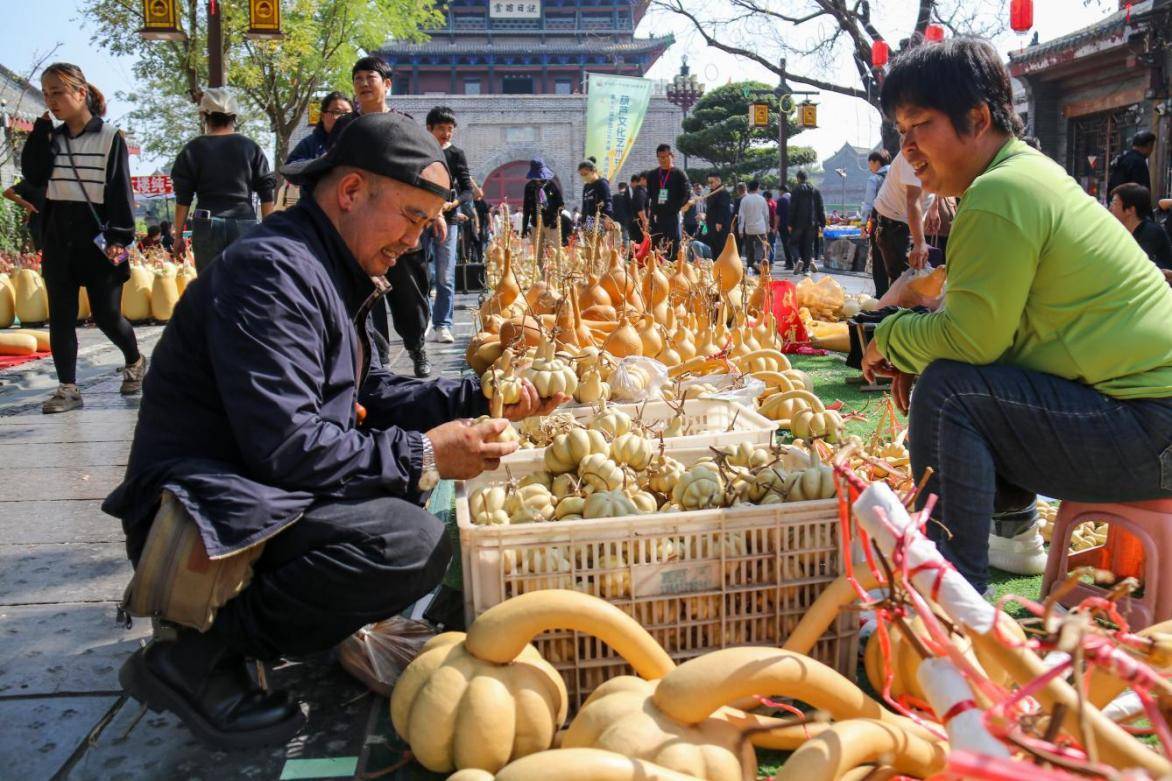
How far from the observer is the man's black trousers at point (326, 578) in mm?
2004

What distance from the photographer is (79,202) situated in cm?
547

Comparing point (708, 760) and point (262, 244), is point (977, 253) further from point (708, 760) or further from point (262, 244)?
point (262, 244)

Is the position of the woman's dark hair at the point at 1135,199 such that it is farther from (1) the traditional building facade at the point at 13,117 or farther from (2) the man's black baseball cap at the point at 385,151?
(1) the traditional building facade at the point at 13,117

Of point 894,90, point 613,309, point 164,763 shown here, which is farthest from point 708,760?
point 613,309

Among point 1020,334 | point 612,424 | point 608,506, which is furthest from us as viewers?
point 612,424

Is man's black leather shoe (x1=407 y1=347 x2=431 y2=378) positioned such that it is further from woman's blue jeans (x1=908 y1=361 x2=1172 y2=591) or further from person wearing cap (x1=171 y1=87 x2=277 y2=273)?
woman's blue jeans (x1=908 y1=361 x2=1172 y2=591)

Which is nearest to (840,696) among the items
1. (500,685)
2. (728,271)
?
(500,685)

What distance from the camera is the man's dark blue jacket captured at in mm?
1877

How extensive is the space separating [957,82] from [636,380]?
2.19 m

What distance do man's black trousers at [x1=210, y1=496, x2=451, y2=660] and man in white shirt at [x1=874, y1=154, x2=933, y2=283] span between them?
4.48 meters

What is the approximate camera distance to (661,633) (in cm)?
219

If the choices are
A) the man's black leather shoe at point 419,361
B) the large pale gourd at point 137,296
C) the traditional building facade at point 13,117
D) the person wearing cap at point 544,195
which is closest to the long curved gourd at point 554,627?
the man's black leather shoe at point 419,361

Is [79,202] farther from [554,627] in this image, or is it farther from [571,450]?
[554,627]

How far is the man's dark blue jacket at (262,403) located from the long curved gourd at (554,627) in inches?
17.0
